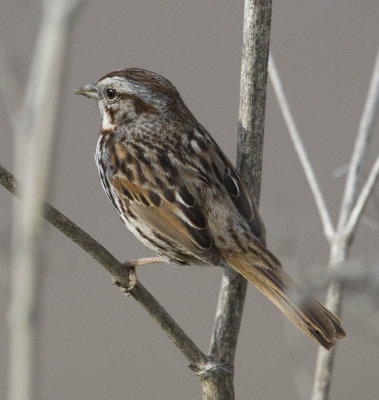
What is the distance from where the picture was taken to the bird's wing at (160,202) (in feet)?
10.8

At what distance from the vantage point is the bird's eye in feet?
12.3

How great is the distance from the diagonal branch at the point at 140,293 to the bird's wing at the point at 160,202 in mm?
669

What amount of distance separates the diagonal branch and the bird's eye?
1.41m

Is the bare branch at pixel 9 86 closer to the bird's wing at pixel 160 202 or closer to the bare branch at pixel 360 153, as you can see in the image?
the bird's wing at pixel 160 202

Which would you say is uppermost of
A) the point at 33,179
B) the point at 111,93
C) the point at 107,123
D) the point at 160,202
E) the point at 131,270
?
the point at 111,93

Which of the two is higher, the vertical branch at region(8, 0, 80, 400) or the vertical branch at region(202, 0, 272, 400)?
the vertical branch at region(202, 0, 272, 400)

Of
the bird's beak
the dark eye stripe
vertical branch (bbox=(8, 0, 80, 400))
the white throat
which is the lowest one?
vertical branch (bbox=(8, 0, 80, 400))

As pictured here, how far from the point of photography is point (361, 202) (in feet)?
9.48

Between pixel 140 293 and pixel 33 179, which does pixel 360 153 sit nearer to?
pixel 140 293

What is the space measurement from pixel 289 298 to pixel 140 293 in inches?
31.5

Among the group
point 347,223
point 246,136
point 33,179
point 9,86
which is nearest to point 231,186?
point 246,136

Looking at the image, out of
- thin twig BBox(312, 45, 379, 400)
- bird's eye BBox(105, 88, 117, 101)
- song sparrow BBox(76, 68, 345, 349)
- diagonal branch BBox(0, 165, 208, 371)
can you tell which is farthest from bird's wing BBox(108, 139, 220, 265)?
diagonal branch BBox(0, 165, 208, 371)

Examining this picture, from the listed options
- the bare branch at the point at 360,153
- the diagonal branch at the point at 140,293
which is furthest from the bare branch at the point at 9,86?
the bare branch at the point at 360,153

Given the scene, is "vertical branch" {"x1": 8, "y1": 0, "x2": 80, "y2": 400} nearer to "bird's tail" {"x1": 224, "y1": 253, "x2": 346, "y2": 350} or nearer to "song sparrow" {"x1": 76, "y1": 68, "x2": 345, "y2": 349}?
"bird's tail" {"x1": 224, "y1": 253, "x2": 346, "y2": 350}
